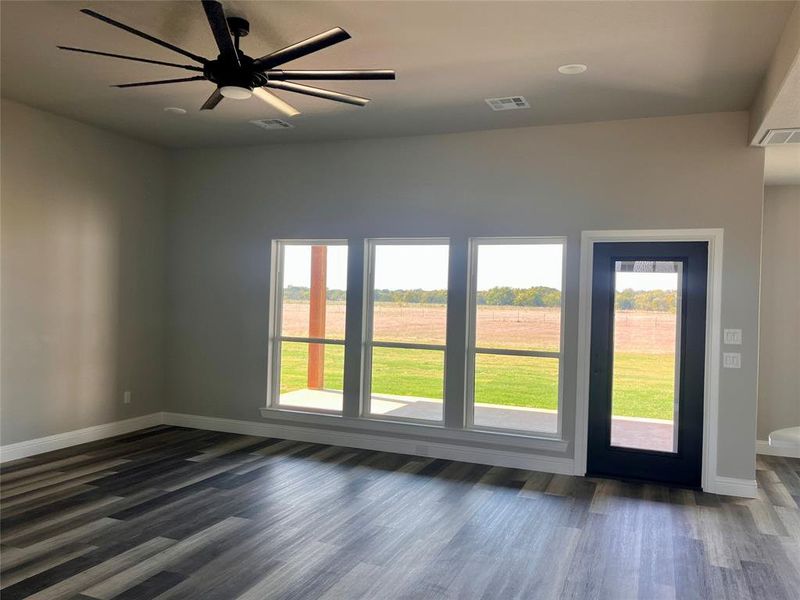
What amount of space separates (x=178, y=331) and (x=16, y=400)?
1890 mm

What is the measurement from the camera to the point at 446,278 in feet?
19.6

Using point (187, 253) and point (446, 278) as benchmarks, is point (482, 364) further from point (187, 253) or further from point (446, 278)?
point (187, 253)

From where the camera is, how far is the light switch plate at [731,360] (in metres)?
4.95

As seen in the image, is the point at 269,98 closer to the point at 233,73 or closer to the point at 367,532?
the point at 233,73

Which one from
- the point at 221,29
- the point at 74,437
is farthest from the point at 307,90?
the point at 74,437

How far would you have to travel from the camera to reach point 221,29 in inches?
116

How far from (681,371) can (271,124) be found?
14.0ft

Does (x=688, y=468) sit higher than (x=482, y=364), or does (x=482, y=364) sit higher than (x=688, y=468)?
(x=482, y=364)

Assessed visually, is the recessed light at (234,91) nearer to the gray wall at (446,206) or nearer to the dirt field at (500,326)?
the gray wall at (446,206)

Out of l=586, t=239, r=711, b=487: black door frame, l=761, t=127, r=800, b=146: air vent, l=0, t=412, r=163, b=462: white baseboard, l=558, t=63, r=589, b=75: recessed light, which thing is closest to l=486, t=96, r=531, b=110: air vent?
l=558, t=63, r=589, b=75: recessed light

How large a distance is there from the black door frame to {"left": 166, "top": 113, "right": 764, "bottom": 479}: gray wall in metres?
0.16

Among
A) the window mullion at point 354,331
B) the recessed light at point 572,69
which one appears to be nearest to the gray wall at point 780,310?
the recessed light at point 572,69

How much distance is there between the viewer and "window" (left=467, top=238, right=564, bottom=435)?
5.62 meters

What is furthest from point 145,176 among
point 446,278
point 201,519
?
point 201,519
